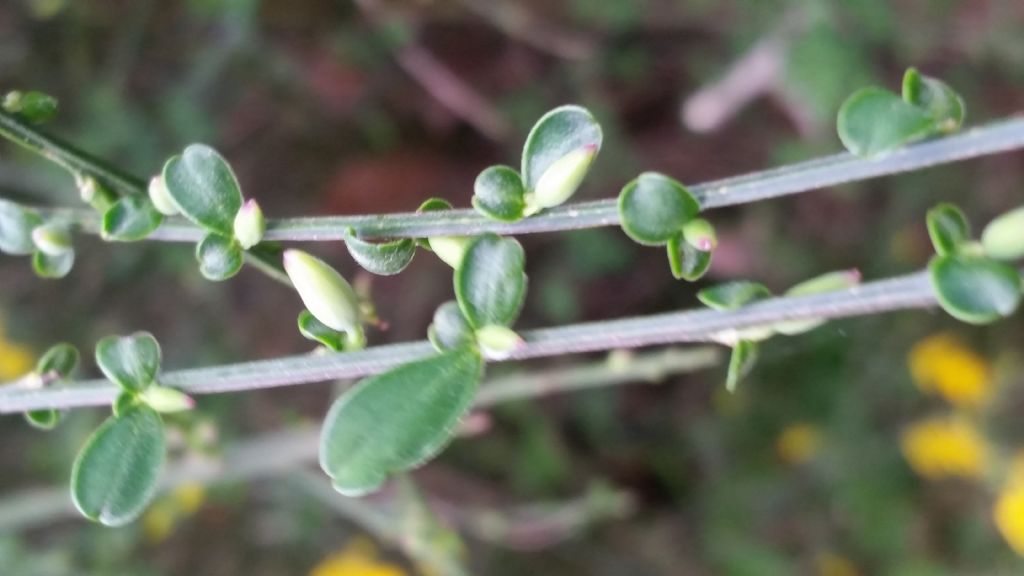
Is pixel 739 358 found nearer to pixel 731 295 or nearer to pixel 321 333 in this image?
pixel 731 295

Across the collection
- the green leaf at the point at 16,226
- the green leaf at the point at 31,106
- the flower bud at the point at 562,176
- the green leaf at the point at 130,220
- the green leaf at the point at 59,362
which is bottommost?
the flower bud at the point at 562,176

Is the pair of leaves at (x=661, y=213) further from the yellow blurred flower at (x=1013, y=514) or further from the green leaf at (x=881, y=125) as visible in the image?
the yellow blurred flower at (x=1013, y=514)

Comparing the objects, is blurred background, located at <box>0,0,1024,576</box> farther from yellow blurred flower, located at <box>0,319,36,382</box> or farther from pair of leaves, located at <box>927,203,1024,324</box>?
pair of leaves, located at <box>927,203,1024,324</box>

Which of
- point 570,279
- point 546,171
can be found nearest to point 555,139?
point 546,171

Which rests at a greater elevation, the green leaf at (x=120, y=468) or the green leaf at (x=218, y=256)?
the green leaf at (x=218, y=256)

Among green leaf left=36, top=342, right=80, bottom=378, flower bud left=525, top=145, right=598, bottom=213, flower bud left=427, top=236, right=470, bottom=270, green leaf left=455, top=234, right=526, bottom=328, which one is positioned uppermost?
green leaf left=36, top=342, right=80, bottom=378

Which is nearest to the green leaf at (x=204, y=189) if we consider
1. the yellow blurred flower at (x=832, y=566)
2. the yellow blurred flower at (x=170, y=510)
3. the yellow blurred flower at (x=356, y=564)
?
the yellow blurred flower at (x=170, y=510)

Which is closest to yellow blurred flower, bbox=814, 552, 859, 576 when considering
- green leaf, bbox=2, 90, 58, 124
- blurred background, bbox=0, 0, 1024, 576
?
blurred background, bbox=0, 0, 1024, 576

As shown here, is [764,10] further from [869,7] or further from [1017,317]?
[1017,317]
